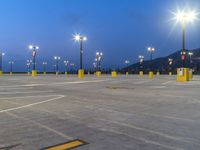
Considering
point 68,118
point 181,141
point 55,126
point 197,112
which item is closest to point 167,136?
point 181,141

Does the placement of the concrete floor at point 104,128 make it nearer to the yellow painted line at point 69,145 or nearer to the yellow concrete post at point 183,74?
the yellow painted line at point 69,145

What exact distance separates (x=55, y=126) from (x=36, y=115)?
81.9 inches

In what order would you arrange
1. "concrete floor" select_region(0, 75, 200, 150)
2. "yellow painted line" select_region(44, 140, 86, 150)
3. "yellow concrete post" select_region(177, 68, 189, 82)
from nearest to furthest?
"yellow painted line" select_region(44, 140, 86, 150), "concrete floor" select_region(0, 75, 200, 150), "yellow concrete post" select_region(177, 68, 189, 82)

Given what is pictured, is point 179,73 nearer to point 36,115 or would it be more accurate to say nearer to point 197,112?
point 197,112

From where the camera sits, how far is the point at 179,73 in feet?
126

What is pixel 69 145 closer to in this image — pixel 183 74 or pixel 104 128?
pixel 104 128

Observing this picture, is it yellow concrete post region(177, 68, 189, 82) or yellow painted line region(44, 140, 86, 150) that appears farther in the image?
yellow concrete post region(177, 68, 189, 82)

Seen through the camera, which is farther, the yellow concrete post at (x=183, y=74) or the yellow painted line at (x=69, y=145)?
the yellow concrete post at (x=183, y=74)

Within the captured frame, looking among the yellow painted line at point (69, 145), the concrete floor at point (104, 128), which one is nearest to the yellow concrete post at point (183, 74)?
the concrete floor at point (104, 128)

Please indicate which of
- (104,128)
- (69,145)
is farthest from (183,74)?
(69,145)

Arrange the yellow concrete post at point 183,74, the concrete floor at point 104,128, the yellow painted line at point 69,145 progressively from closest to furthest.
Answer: the yellow painted line at point 69,145 → the concrete floor at point 104,128 → the yellow concrete post at point 183,74

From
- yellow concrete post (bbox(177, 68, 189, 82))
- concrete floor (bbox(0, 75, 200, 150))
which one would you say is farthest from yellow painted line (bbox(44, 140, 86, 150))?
yellow concrete post (bbox(177, 68, 189, 82))

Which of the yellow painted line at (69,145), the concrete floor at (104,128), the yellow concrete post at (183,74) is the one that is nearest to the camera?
the yellow painted line at (69,145)

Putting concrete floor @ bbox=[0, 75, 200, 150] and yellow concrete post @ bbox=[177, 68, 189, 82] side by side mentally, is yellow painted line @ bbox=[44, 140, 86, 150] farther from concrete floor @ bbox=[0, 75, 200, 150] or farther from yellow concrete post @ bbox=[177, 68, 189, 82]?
yellow concrete post @ bbox=[177, 68, 189, 82]
